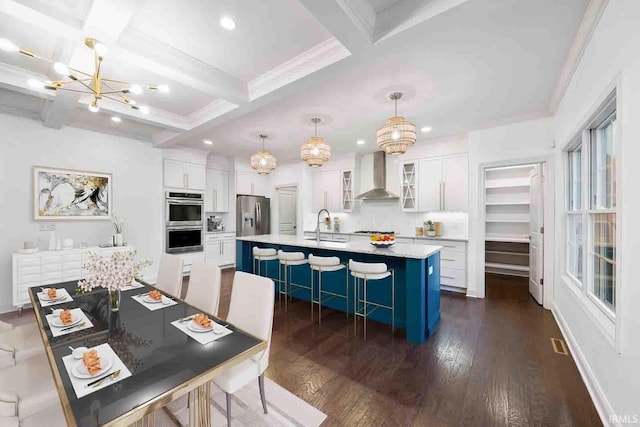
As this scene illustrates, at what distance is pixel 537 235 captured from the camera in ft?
12.6

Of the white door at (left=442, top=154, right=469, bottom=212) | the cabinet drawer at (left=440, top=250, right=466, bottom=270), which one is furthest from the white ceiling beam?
the cabinet drawer at (left=440, top=250, right=466, bottom=270)

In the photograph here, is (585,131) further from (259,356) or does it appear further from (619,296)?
(259,356)

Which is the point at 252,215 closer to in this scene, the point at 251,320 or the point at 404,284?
the point at 404,284

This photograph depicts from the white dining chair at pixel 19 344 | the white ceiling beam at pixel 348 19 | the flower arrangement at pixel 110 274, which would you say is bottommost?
the white dining chair at pixel 19 344

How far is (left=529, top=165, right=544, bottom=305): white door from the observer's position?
371 cm

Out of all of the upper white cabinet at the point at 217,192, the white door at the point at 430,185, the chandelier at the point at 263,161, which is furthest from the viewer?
the upper white cabinet at the point at 217,192

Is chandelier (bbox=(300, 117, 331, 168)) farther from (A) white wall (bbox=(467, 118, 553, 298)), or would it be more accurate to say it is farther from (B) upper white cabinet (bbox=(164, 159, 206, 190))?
(B) upper white cabinet (bbox=(164, 159, 206, 190))

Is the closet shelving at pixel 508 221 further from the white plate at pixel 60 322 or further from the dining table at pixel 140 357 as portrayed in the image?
the white plate at pixel 60 322

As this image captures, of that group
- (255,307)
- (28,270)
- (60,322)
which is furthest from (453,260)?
(28,270)

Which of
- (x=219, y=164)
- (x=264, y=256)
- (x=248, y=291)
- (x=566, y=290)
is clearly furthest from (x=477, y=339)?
(x=219, y=164)

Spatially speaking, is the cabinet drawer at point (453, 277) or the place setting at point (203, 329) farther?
the cabinet drawer at point (453, 277)

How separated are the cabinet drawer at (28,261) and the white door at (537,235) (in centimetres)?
692

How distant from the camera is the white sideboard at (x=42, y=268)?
338 cm

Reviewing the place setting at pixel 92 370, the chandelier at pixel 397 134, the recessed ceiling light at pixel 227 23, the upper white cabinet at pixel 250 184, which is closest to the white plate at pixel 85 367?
the place setting at pixel 92 370
